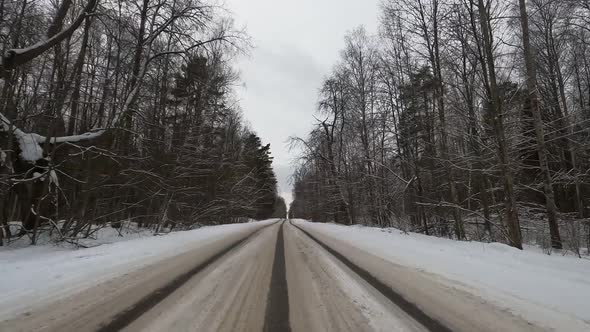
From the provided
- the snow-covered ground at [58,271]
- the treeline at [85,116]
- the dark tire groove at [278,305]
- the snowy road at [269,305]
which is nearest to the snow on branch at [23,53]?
the treeline at [85,116]

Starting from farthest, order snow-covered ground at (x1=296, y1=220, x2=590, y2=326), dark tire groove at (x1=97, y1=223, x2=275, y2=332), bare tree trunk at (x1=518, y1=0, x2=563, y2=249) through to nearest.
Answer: bare tree trunk at (x1=518, y1=0, x2=563, y2=249) → snow-covered ground at (x1=296, y1=220, x2=590, y2=326) → dark tire groove at (x1=97, y1=223, x2=275, y2=332)

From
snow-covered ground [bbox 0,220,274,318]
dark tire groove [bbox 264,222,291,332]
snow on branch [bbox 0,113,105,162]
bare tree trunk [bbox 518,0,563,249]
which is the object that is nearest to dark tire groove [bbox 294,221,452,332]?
dark tire groove [bbox 264,222,291,332]

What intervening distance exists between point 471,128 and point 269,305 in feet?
33.6

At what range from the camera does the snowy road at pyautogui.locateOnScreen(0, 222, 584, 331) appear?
241cm

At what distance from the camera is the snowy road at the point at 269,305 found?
95.0 inches

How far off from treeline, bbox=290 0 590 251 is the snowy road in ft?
19.0

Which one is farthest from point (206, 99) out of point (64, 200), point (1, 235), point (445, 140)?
point (445, 140)

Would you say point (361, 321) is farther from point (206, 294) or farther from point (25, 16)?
point (25, 16)

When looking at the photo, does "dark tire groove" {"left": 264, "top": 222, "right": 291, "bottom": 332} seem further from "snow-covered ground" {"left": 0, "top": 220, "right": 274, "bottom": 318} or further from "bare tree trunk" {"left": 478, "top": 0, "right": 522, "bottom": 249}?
"bare tree trunk" {"left": 478, "top": 0, "right": 522, "bottom": 249}

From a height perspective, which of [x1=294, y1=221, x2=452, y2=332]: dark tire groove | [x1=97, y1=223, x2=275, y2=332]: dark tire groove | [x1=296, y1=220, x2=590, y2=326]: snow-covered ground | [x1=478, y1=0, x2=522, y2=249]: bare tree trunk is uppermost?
[x1=478, y1=0, x2=522, y2=249]: bare tree trunk

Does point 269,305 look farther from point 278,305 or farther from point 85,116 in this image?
point 85,116

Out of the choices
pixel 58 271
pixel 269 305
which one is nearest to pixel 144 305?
pixel 269 305

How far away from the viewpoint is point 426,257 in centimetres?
590

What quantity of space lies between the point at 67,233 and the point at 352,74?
763 inches
